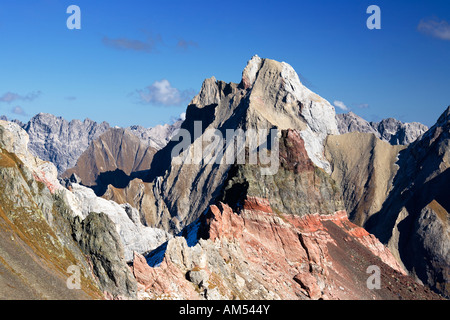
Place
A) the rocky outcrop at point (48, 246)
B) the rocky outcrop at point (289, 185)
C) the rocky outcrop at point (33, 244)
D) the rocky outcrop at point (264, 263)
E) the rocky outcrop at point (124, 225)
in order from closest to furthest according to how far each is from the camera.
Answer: the rocky outcrop at point (33, 244) < the rocky outcrop at point (48, 246) < the rocky outcrop at point (264, 263) < the rocky outcrop at point (289, 185) < the rocky outcrop at point (124, 225)

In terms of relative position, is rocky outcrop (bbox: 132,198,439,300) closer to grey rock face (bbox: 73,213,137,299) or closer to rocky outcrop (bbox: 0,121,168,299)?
grey rock face (bbox: 73,213,137,299)

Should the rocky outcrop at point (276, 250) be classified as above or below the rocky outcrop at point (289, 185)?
below

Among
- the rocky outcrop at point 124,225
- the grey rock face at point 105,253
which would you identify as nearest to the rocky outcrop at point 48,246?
the grey rock face at point 105,253

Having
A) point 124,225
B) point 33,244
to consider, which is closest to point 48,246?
point 33,244

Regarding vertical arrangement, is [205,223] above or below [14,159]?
below

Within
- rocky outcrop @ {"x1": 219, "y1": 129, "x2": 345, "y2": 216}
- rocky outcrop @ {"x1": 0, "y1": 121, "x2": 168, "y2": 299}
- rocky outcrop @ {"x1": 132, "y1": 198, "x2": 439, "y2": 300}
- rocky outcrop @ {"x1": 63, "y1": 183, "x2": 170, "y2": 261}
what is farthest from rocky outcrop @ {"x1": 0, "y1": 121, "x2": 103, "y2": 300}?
rocky outcrop @ {"x1": 63, "y1": 183, "x2": 170, "y2": 261}

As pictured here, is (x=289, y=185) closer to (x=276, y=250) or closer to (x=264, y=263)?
(x=276, y=250)

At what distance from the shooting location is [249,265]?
307 ft

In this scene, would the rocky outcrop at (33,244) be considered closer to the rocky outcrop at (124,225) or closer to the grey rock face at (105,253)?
the grey rock face at (105,253)
